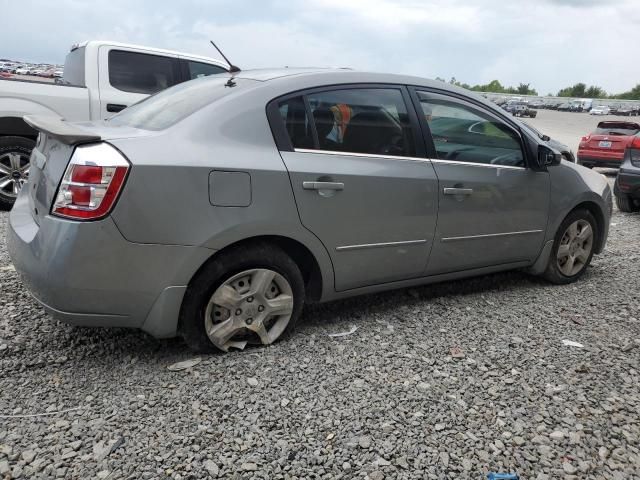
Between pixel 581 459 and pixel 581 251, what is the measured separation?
8.77 ft

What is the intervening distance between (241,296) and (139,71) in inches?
192

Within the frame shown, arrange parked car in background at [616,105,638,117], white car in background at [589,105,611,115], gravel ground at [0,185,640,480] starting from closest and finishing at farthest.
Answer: gravel ground at [0,185,640,480] < parked car in background at [616,105,638,117] < white car in background at [589,105,611,115]

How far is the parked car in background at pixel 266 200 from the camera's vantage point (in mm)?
2625

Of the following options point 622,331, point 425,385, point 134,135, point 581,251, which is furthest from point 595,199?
point 134,135

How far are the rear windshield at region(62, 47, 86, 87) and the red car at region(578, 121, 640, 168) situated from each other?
1230 cm

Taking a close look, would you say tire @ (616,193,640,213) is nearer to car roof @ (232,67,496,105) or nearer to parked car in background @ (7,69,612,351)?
parked car in background @ (7,69,612,351)

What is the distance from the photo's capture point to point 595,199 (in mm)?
4598

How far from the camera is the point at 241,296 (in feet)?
9.87

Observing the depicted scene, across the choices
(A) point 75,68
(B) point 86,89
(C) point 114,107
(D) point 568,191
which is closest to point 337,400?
(D) point 568,191

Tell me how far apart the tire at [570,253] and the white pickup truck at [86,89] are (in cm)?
486

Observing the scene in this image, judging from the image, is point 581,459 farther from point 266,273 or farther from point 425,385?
point 266,273

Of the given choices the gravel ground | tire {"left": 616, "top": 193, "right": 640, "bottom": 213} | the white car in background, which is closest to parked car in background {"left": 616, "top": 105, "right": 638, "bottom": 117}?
the white car in background

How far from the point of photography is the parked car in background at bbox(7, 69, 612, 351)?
2625 millimetres

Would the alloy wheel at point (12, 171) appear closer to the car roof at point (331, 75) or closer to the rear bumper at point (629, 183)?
the car roof at point (331, 75)
